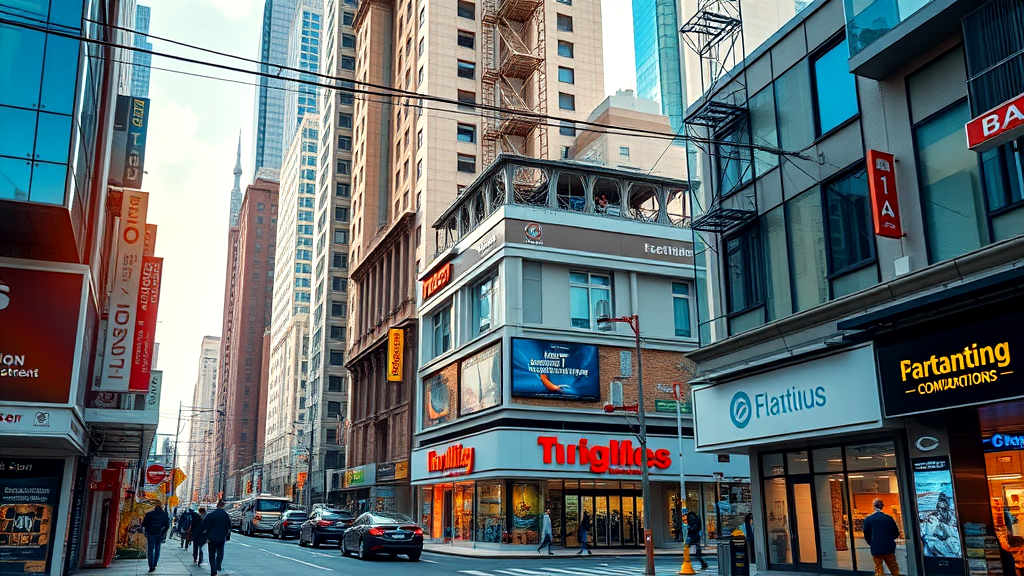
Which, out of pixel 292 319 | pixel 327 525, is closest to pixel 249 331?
pixel 292 319

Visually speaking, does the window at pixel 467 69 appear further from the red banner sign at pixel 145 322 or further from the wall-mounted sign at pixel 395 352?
→ the red banner sign at pixel 145 322

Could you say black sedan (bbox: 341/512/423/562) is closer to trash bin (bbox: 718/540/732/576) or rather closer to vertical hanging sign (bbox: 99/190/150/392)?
vertical hanging sign (bbox: 99/190/150/392)

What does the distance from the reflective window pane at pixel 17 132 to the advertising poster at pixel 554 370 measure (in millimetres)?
24470

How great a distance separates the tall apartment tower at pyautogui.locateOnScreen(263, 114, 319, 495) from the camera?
110 metres

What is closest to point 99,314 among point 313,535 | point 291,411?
point 313,535

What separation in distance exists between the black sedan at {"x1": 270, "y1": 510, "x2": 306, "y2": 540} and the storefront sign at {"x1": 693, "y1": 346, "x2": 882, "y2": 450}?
25.7m

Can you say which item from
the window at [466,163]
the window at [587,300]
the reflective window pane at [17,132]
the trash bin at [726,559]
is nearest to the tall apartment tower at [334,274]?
the window at [466,163]

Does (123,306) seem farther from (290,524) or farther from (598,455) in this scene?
(290,524)

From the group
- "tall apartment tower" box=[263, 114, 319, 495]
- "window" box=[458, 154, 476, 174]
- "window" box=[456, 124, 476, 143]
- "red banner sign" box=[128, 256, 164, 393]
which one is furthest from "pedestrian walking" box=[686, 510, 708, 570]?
"tall apartment tower" box=[263, 114, 319, 495]

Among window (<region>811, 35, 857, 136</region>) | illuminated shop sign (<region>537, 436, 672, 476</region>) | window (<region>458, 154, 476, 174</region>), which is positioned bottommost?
illuminated shop sign (<region>537, 436, 672, 476</region>)

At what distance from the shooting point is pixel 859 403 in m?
17.4

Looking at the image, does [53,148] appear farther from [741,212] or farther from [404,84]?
[404,84]

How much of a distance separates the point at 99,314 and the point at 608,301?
23.7m

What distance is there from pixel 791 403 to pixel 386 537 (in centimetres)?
1312
